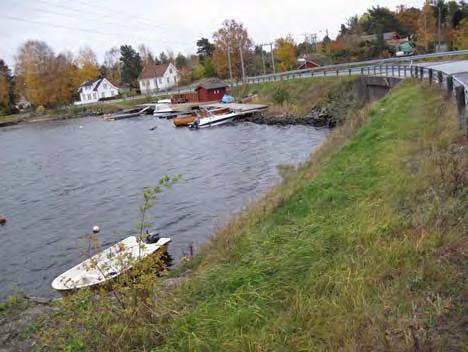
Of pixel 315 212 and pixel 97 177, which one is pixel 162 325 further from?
pixel 97 177

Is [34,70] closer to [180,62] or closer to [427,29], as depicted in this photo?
[180,62]

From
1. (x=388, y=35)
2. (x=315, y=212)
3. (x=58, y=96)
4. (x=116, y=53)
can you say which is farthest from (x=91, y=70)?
(x=315, y=212)

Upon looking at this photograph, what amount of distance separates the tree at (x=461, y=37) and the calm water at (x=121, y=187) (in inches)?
1125

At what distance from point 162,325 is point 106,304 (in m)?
0.89

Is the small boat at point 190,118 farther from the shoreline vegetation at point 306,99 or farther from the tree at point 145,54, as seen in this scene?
the tree at point 145,54

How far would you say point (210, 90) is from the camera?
214 feet

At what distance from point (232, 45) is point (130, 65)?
38.4m

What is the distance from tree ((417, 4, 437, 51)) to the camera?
6688 cm

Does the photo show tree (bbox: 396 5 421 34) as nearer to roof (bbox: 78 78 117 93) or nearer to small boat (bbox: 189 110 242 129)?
small boat (bbox: 189 110 242 129)

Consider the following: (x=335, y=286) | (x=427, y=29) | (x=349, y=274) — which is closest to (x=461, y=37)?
(x=427, y=29)

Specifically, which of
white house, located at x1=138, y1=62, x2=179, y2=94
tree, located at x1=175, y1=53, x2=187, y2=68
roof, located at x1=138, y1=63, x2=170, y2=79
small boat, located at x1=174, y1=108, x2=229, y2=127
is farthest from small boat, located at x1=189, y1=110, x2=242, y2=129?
tree, located at x1=175, y1=53, x2=187, y2=68

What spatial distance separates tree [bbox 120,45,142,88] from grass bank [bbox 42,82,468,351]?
11019cm

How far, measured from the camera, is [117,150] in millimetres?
38188

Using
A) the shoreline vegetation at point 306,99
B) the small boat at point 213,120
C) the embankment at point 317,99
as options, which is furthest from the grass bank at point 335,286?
the small boat at point 213,120
